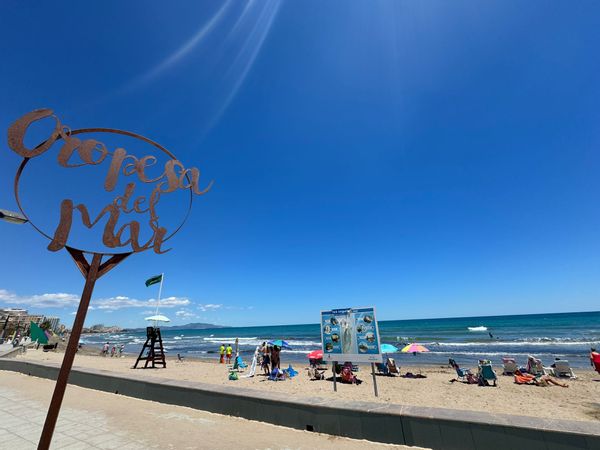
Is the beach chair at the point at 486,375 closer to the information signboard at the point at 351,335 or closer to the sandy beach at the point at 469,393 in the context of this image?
the sandy beach at the point at 469,393

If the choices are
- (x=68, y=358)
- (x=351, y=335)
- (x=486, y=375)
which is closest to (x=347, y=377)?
(x=351, y=335)

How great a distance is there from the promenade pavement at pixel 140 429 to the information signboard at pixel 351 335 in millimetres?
5058

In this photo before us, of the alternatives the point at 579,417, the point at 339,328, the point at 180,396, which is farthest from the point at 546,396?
the point at 180,396

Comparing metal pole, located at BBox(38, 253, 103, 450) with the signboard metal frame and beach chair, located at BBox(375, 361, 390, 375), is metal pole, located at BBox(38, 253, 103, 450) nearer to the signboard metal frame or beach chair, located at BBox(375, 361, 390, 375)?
the signboard metal frame

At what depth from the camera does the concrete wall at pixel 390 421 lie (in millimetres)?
3117

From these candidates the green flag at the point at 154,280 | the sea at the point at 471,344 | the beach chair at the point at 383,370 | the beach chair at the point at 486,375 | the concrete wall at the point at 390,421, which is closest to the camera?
the concrete wall at the point at 390,421

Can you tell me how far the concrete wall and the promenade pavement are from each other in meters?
0.13

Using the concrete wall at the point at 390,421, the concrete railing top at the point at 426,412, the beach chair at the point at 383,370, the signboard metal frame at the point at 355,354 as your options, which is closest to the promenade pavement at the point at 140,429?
the concrete wall at the point at 390,421

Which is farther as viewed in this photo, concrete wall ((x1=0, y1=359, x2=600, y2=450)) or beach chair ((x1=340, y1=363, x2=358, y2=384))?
beach chair ((x1=340, y1=363, x2=358, y2=384))

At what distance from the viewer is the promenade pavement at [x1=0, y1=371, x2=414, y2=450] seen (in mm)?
3902

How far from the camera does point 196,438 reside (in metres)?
4.13

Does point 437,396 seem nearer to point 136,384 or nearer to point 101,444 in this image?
point 136,384

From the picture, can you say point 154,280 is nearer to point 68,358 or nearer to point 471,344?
point 68,358

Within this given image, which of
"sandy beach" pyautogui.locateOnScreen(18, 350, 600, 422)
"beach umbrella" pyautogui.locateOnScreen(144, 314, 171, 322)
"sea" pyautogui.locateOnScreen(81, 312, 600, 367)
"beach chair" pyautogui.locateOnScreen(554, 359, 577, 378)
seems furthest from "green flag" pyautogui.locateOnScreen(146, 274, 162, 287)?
"beach chair" pyautogui.locateOnScreen(554, 359, 577, 378)
